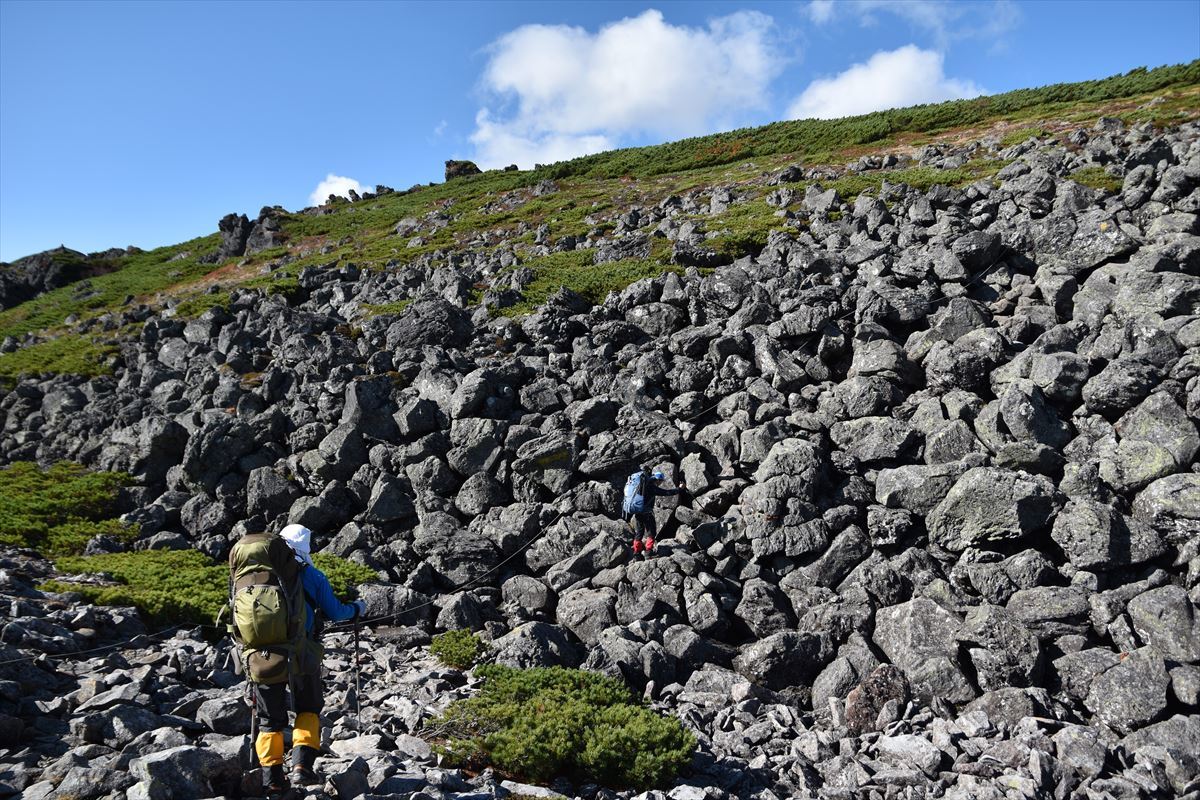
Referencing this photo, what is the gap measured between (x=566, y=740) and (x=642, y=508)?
7.93m

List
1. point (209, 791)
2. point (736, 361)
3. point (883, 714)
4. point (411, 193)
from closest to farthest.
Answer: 1. point (209, 791)
2. point (883, 714)
3. point (736, 361)
4. point (411, 193)

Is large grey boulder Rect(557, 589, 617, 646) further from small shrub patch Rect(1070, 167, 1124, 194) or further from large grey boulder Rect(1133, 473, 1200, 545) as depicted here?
small shrub patch Rect(1070, 167, 1124, 194)

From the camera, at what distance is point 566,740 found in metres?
10.7

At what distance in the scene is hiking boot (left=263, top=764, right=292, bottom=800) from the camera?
7672mm

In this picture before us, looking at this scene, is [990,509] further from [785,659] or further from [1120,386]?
[785,659]

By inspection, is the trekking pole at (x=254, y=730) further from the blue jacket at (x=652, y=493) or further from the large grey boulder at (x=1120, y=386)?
the large grey boulder at (x=1120, y=386)

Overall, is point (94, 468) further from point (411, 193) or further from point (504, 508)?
point (411, 193)

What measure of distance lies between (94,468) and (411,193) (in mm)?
72331

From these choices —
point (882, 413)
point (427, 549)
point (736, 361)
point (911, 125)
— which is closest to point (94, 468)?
point (427, 549)

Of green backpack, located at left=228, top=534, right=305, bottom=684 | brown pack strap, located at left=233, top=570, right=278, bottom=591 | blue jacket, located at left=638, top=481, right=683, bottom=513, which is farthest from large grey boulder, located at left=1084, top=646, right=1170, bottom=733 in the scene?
brown pack strap, located at left=233, top=570, right=278, bottom=591

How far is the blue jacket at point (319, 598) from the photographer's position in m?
8.66

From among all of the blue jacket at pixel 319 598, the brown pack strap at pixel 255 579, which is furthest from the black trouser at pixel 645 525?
the brown pack strap at pixel 255 579

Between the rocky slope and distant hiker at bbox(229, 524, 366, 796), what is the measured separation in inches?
27.2

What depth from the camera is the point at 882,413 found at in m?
19.7
